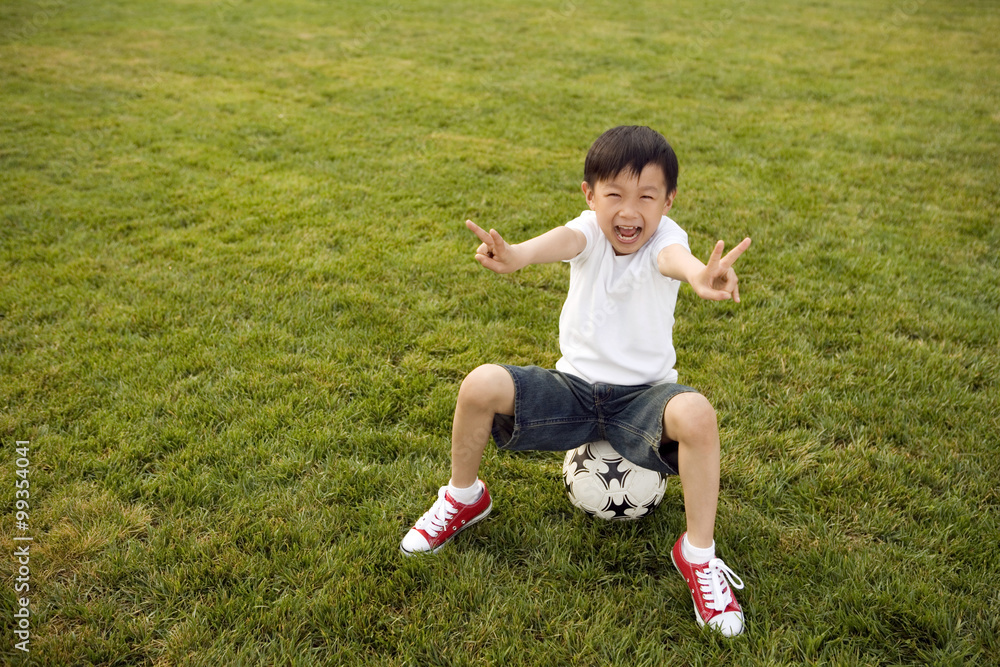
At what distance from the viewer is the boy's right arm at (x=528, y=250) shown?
234cm

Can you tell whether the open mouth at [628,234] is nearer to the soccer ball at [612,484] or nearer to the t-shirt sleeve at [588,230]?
the t-shirt sleeve at [588,230]

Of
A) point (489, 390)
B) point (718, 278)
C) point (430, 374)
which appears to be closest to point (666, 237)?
point (718, 278)

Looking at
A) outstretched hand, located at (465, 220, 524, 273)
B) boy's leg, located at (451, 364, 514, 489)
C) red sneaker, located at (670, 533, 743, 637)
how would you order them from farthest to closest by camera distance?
boy's leg, located at (451, 364, 514, 489) → outstretched hand, located at (465, 220, 524, 273) → red sneaker, located at (670, 533, 743, 637)

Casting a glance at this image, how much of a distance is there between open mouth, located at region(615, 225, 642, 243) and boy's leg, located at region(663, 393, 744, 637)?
62cm

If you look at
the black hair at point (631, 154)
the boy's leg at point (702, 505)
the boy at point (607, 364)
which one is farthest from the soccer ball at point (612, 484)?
the black hair at point (631, 154)

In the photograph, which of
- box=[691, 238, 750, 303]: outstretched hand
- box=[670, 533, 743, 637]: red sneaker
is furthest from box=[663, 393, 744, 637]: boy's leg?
box=[691, 238, 750, 303]: outstretched hand

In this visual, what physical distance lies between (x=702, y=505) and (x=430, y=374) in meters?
1.68

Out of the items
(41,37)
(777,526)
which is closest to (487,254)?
(777,526)

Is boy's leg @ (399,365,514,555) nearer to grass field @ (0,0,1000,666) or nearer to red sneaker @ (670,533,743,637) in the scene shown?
grass field @ (0,0,1000,666)

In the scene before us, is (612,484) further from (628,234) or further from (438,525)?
(628,234)

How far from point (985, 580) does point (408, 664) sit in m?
2.04

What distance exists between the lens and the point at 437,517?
8.24 ft

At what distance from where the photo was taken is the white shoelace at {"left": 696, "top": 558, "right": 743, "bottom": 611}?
221cm

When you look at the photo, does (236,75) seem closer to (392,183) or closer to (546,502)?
(392,183)
